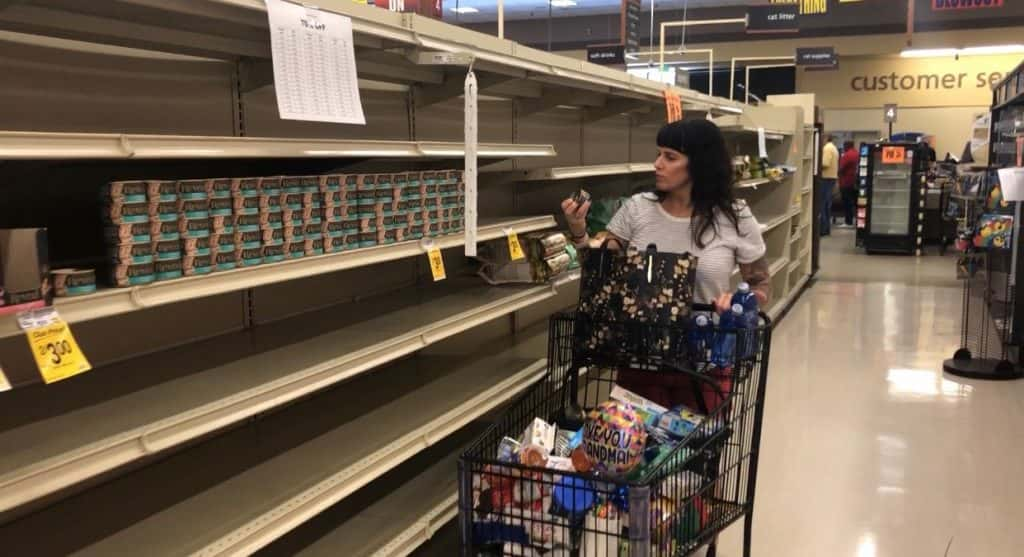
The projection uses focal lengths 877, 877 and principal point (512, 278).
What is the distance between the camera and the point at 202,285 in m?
1.83

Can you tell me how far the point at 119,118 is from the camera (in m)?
2.25

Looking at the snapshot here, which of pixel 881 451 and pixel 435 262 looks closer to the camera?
pixel 435 262

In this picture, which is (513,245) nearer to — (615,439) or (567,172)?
(567,172)

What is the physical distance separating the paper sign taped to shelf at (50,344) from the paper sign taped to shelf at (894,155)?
A: 12.8m

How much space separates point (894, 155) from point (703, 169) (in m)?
10.8

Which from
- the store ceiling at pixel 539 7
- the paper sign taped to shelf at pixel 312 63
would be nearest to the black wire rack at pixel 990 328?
the paper sign taped to shelf at pixel 312 63

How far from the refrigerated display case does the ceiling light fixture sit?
14.8ft

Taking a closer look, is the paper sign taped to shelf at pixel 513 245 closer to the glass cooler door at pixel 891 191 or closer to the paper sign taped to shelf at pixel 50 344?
the paper sign taped to shelf at pixel 50 344

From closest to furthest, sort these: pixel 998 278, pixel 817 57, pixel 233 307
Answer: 1. pixel 233 307
2. pixel 998 278
3. pixel 817 57

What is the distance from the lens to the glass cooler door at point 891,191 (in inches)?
494

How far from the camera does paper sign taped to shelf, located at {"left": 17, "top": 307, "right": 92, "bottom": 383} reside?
1437mm

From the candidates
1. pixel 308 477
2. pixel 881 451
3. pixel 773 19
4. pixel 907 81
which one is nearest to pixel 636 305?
pixel 308 477

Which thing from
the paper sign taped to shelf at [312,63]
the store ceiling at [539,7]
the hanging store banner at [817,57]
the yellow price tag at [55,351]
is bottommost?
the yellow price tag at [55,351]

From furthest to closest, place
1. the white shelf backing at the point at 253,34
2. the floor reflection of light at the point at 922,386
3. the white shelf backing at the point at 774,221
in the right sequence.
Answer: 1. the white shelf backing at the point at 774,221
2. the floor reflection of light at the point at 922,386
3. the white shelf backing at the point at 253,34
